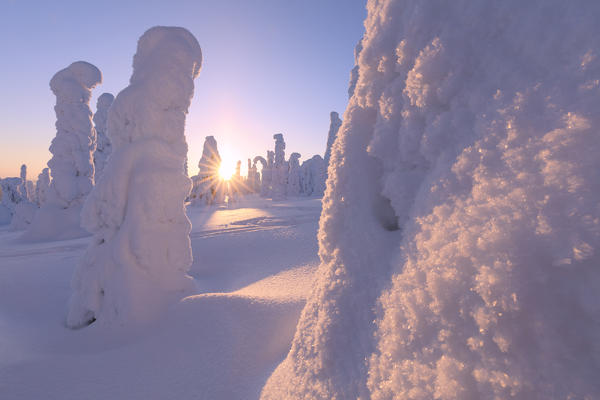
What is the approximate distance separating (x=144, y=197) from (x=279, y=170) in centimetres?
2595

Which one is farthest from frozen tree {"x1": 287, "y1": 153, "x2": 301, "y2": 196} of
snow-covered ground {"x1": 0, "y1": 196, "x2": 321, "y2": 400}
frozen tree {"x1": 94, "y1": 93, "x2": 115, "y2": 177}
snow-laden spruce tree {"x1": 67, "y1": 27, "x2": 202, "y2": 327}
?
snow-laden spruce tree {"x1": 67, "y1": 27, "x2": 202, "y2": 327}

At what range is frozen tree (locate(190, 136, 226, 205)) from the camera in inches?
806

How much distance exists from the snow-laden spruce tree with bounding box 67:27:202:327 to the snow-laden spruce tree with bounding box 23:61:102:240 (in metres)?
9.86

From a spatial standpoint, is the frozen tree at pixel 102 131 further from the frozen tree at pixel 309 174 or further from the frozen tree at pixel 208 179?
the frozen tree at pixel 309 174

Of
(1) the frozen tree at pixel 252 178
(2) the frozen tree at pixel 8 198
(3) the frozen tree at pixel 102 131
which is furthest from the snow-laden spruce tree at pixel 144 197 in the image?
(1) the frozen tree at pixel 252 178

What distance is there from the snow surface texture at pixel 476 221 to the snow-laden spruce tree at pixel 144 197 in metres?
3.55

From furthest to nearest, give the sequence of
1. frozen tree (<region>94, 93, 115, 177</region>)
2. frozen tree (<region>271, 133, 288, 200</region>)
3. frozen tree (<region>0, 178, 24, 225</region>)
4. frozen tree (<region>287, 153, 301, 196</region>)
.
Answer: frozen tree (<region>287, 153, 301, 196</region>) → frozen tree (<region>271, 133, 288, 200</region>) → frozen tree (<region>0, 178, 24, 225</region>) → frozen tree (<region>94, 93, 115, 177</region>)

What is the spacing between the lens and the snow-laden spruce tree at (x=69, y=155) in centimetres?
1092

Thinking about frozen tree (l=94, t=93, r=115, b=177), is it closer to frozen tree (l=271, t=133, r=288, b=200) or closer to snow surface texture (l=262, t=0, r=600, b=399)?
frozen tree (l=271, t=133, r=288, b=200)

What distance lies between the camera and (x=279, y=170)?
29672mm

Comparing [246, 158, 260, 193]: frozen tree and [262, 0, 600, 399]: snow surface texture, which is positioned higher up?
[246, 158, 260, 193]: frozen tree

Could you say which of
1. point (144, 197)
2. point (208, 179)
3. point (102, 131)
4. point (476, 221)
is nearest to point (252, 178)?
point (208, 179)

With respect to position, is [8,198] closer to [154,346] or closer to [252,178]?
[252,178]

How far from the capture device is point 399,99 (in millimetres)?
1100
